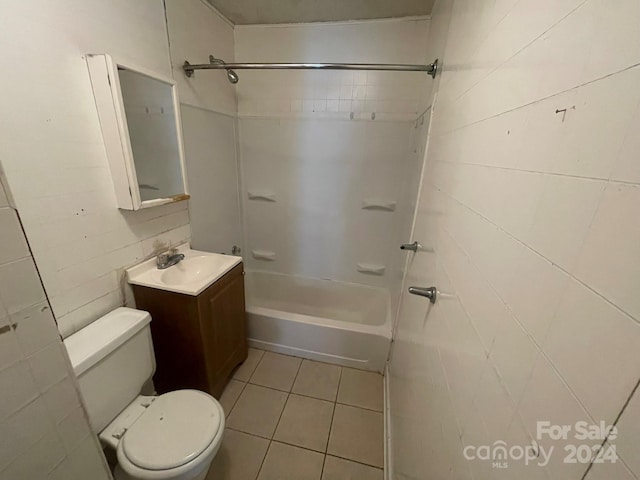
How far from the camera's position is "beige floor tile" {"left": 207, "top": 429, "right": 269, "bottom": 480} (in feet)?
4.23

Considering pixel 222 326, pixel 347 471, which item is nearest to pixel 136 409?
pixel 222 326

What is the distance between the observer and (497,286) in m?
0.51

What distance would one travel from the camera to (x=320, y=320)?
1.91m

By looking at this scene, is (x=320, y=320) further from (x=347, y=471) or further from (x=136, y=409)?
(x=136, y=409)

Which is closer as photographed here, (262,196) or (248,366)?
(248,366)

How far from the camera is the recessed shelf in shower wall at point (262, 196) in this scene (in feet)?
7.61

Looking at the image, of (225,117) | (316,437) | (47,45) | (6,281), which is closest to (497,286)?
(6,281)

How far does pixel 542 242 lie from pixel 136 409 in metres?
1.56

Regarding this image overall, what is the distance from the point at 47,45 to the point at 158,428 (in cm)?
149

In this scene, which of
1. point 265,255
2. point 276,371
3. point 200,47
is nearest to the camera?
point 200,47

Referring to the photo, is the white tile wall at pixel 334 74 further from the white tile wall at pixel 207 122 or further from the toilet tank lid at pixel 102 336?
the toilet tank lid at pixel 102 336

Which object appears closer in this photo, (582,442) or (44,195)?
(582,442)

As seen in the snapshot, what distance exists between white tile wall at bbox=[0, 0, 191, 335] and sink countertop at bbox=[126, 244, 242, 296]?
3.8 inches

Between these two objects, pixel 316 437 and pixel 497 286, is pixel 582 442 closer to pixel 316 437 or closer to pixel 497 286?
pixel 497 286
